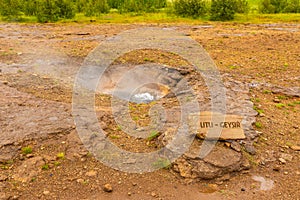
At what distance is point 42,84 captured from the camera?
24.9ft

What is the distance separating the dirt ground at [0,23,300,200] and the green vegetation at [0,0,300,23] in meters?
10.2

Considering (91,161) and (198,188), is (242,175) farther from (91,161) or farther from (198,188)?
(91,161)

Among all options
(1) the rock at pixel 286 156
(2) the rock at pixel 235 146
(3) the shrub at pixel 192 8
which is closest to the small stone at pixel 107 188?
(2) the rock at pixel 235 146

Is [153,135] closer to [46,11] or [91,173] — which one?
[91,173]

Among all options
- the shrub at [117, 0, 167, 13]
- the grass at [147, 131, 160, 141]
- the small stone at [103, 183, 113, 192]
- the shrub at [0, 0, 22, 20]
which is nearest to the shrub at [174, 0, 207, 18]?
the shrub at [117, 0, 167, 13]

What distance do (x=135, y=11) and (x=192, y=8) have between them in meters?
4.96

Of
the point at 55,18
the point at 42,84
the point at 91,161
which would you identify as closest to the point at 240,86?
the point at 91,161

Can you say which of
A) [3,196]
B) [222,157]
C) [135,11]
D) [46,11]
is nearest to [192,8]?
[135,11]

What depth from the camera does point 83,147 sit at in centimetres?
518

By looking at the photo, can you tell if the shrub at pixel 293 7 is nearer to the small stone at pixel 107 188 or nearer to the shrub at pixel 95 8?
the shrub at pixel 95 8

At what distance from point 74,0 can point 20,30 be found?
1060 cm

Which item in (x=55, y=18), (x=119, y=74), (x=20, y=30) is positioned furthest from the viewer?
(x=55, y=18)

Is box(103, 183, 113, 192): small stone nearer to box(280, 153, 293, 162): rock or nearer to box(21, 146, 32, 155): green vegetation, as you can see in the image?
box(21, 146, 32, 155): green vegetation

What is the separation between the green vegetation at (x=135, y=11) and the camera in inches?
771
